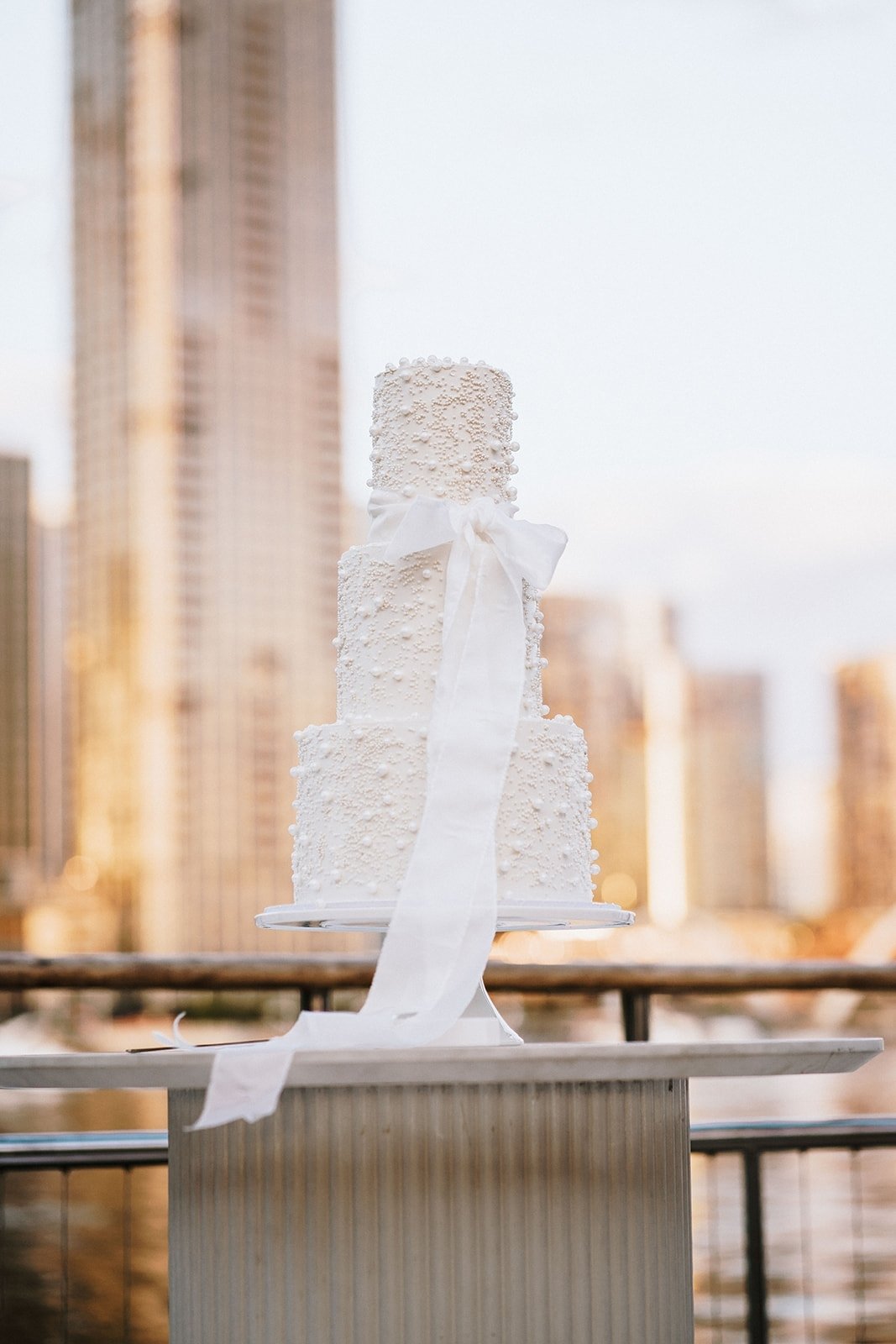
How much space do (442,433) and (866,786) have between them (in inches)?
2873

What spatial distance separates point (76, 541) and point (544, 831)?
232 ft

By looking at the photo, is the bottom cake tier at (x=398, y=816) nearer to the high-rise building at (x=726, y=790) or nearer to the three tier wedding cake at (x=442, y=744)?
the three tier wedding cake at (x=442, y=744)

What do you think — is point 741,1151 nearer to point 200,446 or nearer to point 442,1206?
point 442,1206

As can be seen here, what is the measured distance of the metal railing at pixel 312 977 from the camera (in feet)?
12.3

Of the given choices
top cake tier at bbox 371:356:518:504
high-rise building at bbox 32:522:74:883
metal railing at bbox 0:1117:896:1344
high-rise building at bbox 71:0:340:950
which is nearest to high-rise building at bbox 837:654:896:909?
high-rise building at bbox 71:0:340:950

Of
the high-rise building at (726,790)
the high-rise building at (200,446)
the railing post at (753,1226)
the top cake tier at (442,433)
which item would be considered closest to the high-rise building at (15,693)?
the high-rise building at (200,446)

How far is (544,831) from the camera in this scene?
A: 2.40 m

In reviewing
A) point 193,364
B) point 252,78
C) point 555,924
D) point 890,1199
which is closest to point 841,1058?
point 555,924

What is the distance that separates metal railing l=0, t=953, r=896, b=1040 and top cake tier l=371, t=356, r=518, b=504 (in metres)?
1.49

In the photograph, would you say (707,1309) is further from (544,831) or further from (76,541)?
(76,541)

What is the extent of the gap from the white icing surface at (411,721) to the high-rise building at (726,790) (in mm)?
79116

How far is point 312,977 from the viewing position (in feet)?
12.4

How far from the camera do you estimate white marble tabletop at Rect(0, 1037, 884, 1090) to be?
1989mm

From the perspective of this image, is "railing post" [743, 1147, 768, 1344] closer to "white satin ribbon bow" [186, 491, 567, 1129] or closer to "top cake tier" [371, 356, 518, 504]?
"white satin ribbon bow" [186, 491, 567, 1129]
